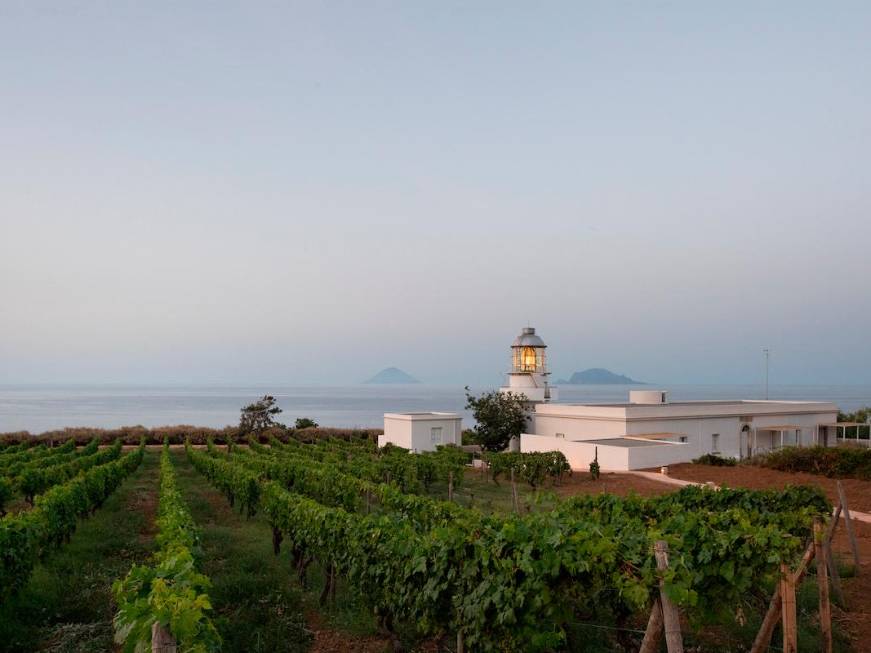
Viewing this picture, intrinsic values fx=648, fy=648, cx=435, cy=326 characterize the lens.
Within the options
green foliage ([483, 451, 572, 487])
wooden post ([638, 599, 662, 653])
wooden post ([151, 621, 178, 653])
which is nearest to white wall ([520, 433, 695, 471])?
green foliage ([483, 451, 572, 487])

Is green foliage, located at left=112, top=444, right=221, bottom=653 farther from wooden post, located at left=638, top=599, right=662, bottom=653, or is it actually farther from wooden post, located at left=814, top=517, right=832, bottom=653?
wooden post, located at left=814, top=517, right=832, bottom=653

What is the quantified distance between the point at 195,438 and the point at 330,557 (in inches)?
1493

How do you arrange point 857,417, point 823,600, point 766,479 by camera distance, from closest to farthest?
point 823,600 < point 766,479 < point 857,417

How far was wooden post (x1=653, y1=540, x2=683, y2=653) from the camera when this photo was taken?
552 cm

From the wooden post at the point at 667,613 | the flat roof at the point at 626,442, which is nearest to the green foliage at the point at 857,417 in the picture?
the flat roof at the point at 626,442

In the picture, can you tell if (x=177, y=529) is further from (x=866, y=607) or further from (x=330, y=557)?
(x=866, y=607)

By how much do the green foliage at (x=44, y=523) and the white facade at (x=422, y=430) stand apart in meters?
17.3

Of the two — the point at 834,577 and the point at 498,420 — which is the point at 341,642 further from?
the point at 498,420

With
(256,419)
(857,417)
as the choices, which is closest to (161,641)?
(256,419)

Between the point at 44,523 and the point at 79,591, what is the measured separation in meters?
2.06

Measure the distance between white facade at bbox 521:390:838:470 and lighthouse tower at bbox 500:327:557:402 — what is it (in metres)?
3.27

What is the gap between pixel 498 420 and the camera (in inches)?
1443

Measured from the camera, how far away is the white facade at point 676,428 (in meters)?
28.4

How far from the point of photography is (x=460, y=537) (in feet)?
22.4
